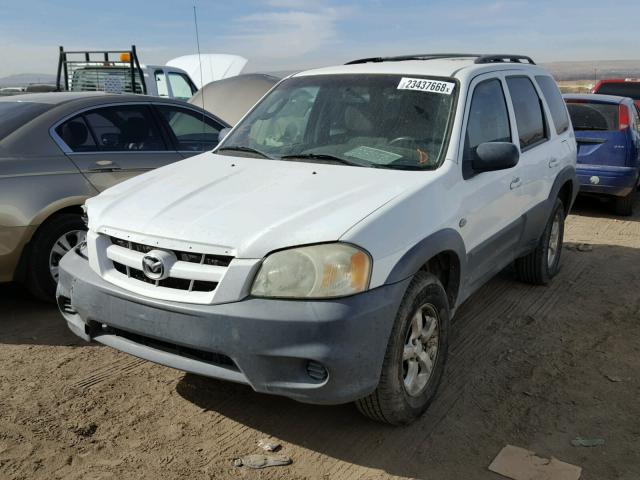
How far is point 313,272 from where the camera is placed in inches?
107

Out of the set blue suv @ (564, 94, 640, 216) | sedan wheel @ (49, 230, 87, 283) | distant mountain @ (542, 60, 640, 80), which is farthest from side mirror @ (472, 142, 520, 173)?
distant mountain @ (542, 60, 640, 80)

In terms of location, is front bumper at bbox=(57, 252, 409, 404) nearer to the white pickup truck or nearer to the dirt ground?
the dirt ground

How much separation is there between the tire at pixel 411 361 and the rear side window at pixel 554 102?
9.14ft

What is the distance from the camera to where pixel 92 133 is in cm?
510

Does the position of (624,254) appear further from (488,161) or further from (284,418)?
(284,418)

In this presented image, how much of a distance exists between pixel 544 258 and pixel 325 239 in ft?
10.7

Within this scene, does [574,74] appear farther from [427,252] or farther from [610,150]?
[427,252]

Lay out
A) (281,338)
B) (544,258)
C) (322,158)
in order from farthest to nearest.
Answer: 1. (544,258)
2. (322,158)
3. (281,338)

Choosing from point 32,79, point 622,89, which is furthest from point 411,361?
point 32,79

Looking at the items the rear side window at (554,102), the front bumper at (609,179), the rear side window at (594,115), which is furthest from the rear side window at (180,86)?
the rear side window at (554,102)

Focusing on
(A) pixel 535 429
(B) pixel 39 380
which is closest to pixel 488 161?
(A) pixel 535 429

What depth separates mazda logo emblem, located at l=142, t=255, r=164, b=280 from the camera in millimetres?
2867

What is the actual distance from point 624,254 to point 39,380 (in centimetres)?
574

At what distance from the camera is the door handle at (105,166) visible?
4.96m
